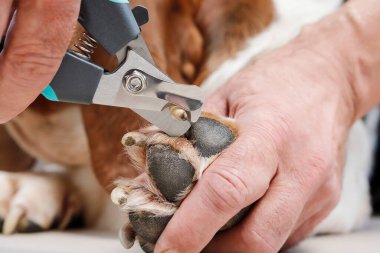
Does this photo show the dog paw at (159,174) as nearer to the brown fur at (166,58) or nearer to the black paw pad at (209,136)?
the black paw pad at (209,136)

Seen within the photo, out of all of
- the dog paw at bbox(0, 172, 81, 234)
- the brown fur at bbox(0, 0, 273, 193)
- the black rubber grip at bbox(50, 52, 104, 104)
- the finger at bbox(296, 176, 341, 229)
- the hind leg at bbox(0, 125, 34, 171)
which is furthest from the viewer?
the hind leg at bbox(0, 125, 34, 171)

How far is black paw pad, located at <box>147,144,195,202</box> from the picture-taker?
0.84 m

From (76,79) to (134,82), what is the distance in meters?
0.07

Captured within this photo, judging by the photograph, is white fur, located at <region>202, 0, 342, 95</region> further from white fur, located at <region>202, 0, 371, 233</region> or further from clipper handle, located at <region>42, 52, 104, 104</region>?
clipper handle, located at <region>42, 52, 104, 104</region>

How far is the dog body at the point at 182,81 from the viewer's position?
1.32 m

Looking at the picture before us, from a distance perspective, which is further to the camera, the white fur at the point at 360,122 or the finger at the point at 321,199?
the white fur at the point at 360,122

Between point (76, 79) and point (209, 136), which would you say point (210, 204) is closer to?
Result: point (209, 136)

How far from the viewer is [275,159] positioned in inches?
36.9

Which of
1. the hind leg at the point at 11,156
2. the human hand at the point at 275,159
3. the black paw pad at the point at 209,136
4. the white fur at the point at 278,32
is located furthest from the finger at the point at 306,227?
the hind leg at the point at 11,156

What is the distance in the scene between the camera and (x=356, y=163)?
62.2 inches

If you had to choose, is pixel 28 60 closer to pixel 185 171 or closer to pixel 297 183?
Answer: pixel 185 171

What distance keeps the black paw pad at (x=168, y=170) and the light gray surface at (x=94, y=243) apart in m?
0.21

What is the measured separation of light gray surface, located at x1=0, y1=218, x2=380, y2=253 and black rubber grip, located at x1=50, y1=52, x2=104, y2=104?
12.5 inches

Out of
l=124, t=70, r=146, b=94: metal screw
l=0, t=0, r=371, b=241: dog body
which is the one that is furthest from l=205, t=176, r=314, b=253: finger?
l=0, t=0, r=371, b=241: dog body
